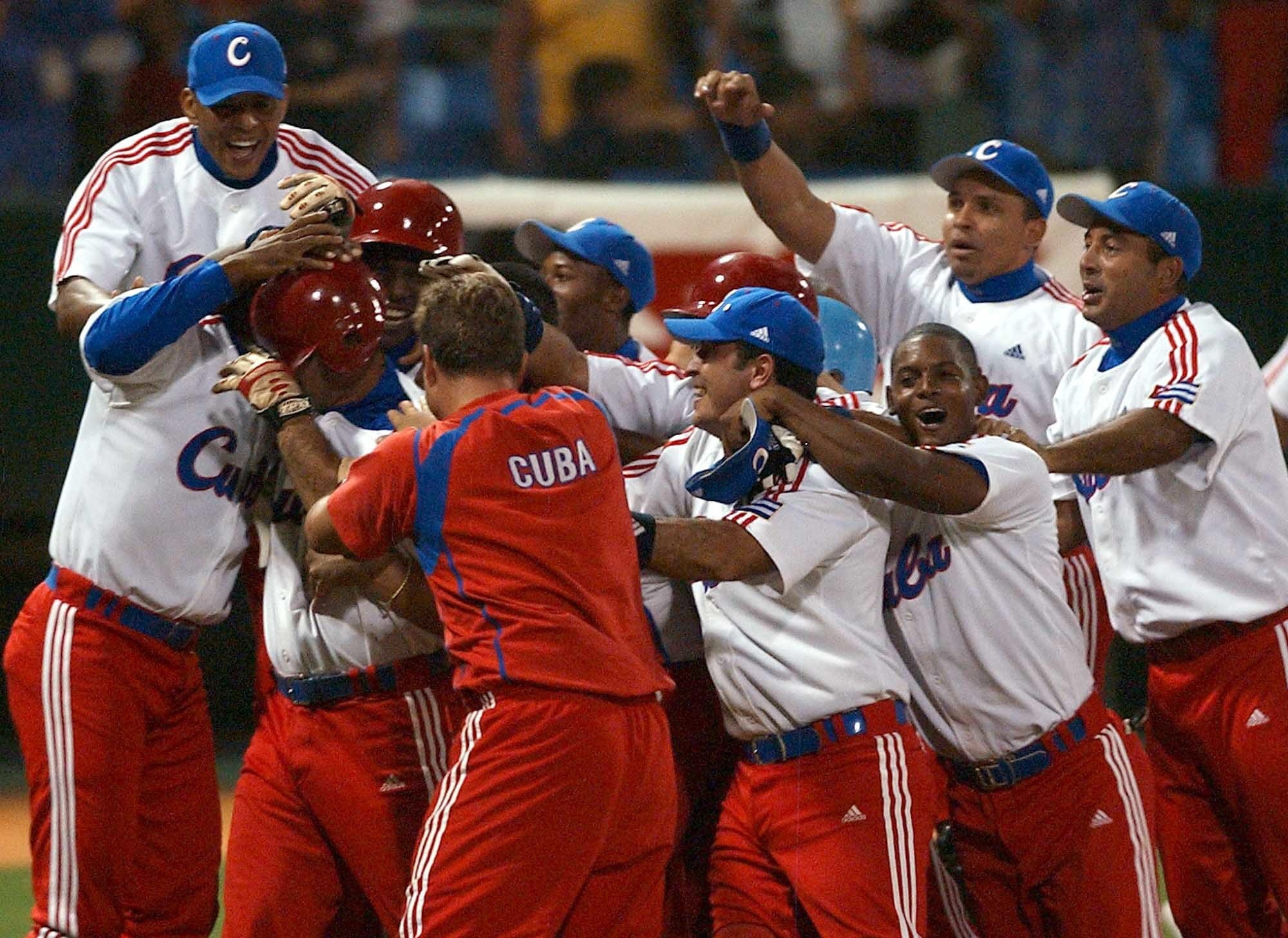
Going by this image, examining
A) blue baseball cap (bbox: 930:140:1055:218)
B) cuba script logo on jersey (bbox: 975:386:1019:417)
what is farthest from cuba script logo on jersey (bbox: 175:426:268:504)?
blue baseball cap (bbox: 930:140:1055:218)

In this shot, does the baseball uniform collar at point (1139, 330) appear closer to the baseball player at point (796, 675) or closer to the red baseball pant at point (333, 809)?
the baseball player at point (796, 675)

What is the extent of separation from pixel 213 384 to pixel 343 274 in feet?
1.55

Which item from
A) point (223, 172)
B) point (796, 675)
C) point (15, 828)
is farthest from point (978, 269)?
point (15, 828)

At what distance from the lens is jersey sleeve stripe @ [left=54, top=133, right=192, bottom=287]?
14.8 ft

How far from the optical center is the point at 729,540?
13.2ft

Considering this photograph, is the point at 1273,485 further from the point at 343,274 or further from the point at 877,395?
the point at 343,274

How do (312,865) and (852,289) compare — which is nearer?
(312,865)

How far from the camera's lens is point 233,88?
14.6 feet

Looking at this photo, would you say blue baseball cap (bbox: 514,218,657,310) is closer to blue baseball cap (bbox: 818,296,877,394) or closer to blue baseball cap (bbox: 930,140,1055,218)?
blue baseball cap (bbox: 818,296,877,394)

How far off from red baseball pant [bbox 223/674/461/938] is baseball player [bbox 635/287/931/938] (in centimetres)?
70

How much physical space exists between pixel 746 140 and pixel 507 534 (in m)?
1.96

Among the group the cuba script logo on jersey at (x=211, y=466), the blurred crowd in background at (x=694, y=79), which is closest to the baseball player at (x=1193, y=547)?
the cuba script logo on jersey at (x=211, y=466)

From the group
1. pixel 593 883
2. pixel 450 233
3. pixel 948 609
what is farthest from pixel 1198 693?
pixel 450 233

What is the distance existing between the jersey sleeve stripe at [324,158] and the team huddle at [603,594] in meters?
0.01
